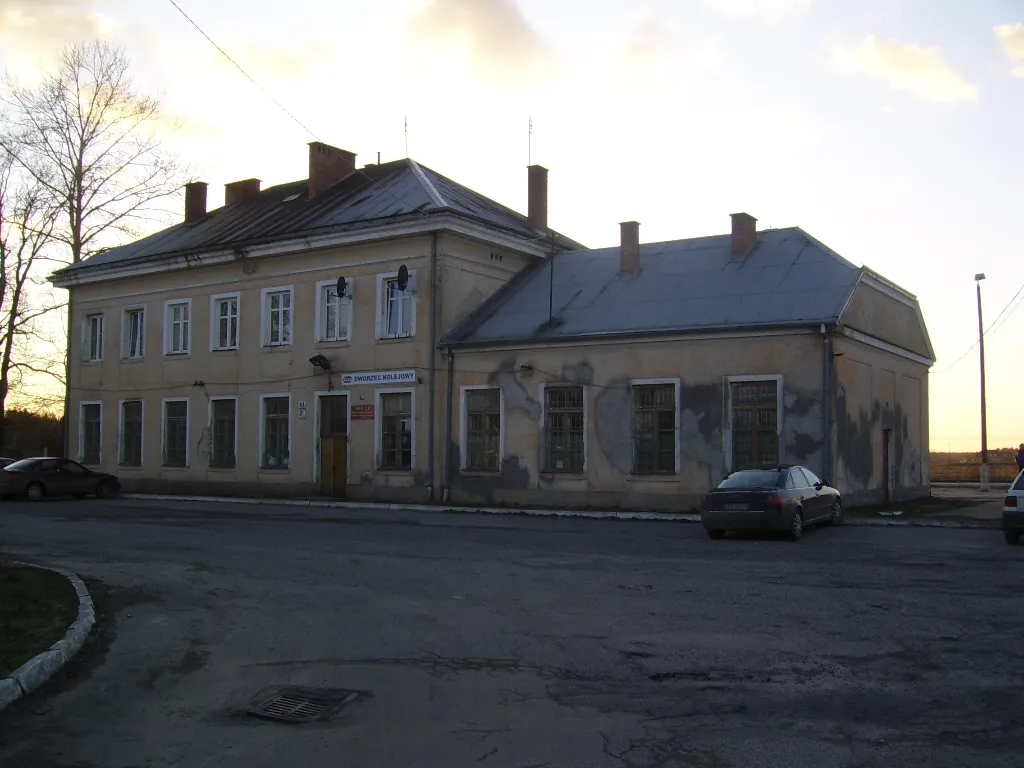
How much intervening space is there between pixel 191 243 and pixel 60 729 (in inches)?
1258

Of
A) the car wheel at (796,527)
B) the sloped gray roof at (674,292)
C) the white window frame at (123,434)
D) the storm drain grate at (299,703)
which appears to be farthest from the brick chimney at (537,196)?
the storm drain grate at (299,703)

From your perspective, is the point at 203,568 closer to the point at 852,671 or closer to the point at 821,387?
the point at 852,671

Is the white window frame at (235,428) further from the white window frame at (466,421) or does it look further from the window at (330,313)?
the white window frame at (466,421)

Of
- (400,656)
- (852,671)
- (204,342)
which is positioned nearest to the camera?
(852,671)

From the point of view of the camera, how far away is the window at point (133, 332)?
37431mm

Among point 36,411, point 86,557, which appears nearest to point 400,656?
point 86,557

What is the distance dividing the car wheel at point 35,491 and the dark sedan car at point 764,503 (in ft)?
76.9

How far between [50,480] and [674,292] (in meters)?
20.9

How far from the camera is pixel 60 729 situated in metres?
6.60

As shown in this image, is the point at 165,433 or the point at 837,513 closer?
the point at 837,513

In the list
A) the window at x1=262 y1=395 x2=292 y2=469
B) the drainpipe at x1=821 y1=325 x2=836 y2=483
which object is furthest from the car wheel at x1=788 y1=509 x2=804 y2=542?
the window at x1=262 y1=395 x2=292 y2=469

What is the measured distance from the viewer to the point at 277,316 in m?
33.1

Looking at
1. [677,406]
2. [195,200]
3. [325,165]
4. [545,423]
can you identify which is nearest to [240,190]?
[195,200]

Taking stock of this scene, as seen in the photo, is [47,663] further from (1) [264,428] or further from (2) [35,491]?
(2) [35,491]
